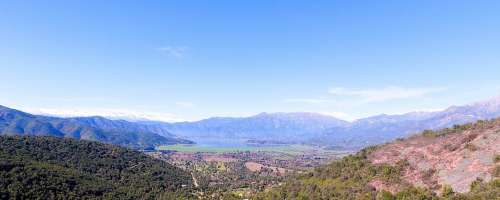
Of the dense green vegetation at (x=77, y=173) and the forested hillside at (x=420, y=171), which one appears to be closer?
the forested hillside at (x=420, y=171)

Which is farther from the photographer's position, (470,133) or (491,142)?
(470,133)

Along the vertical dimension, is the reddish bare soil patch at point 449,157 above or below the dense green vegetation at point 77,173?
above

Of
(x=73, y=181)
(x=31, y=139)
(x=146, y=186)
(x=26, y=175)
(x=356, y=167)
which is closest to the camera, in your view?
(x=356, y=167)

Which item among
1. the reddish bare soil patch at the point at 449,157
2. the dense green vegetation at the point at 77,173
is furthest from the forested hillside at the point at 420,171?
the dense green vegetation at the point at 77,173

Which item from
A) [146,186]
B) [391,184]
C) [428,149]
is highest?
[428,149]

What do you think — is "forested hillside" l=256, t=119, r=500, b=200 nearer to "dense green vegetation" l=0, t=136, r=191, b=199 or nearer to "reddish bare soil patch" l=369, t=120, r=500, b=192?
"reddish bare soil patch" l=369, t=120, r=500, b=192

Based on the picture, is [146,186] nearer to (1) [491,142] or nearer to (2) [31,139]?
(2) [31,139]

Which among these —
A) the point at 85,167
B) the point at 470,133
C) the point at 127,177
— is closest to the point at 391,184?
the point at 470,133

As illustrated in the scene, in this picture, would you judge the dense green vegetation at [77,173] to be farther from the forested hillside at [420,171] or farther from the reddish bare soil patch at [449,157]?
the reddish bare soil patch at [449,157]

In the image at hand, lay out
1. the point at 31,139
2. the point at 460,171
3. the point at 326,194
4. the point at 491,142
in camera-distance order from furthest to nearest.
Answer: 1. the point at 31,139
2. the point at 326,194
3. the point at 491,142
4. the point at 460,171
